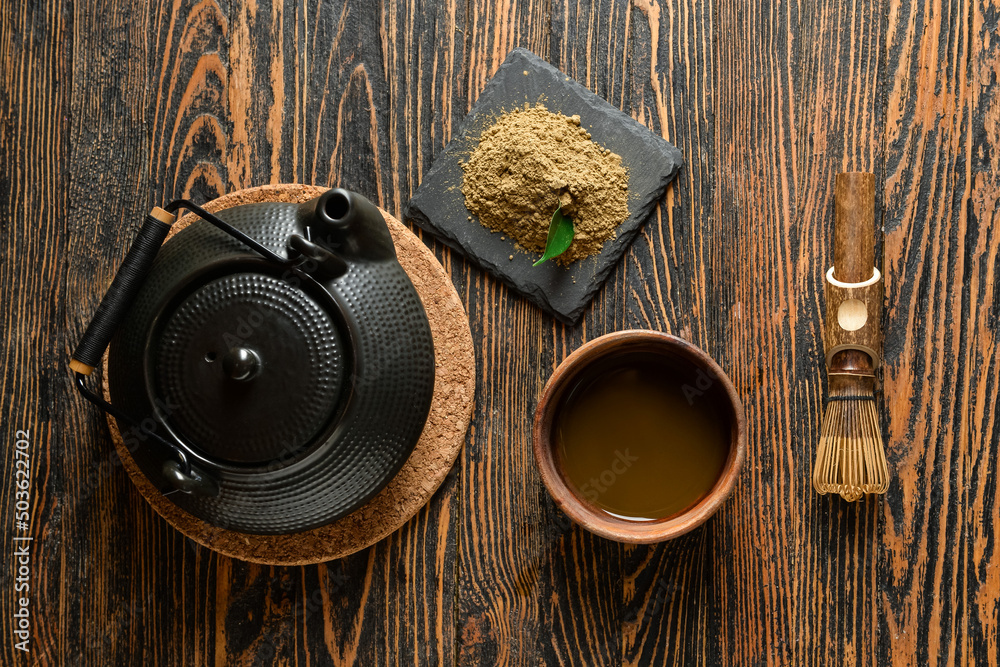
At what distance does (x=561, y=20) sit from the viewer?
0.96m

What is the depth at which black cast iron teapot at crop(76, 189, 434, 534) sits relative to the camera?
714mm

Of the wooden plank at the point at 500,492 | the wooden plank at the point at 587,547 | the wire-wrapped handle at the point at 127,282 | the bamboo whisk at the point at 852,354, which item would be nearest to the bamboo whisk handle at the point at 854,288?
the bamboo whisk at the point at 852,354

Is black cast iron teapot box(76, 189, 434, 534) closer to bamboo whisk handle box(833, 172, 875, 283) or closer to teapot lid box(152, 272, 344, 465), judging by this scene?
teapot lid box(152, 272, 344, 465)

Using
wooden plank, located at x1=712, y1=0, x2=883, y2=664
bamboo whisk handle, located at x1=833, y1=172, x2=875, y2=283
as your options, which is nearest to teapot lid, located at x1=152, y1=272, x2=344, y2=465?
wooden plank, located at x1=712, y1=0, x2=883, y2=664

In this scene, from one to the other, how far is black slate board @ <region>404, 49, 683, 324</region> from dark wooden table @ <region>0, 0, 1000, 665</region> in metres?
0.03

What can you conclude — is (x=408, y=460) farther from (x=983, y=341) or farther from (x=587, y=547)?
(x=983, y=341)

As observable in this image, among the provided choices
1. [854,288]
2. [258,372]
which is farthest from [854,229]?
[258,372]

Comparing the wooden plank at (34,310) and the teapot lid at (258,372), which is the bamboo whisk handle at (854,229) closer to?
the teapot lid at (258,372)

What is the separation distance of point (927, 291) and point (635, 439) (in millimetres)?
472

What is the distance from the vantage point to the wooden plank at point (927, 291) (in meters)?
0.94

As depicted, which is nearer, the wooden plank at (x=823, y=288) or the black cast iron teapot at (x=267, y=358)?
the black cast iron teapot at (x=267, y=358)

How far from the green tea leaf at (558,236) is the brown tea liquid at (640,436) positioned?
154 millimetres

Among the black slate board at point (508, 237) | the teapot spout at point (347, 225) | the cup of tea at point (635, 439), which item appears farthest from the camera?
the black slate board at point (508, 237)

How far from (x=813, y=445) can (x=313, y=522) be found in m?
0.68
